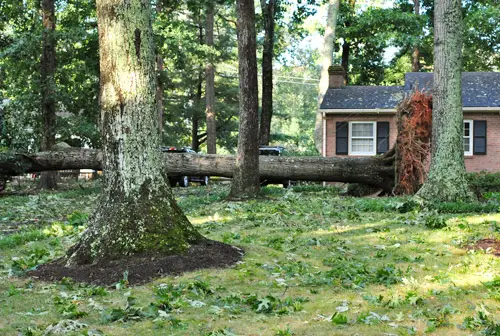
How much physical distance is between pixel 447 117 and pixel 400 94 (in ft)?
52.7

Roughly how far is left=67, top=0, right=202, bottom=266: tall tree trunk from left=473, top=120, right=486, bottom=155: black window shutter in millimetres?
22724

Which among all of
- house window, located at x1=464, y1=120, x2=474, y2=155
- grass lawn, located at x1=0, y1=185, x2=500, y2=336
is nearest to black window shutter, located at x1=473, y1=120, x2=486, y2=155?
house window, located at x1=464, y1=120, x2=474, y2=155

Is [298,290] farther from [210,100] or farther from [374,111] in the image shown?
[210,100]

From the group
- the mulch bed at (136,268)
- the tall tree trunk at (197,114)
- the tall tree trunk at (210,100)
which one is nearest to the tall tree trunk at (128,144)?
the mulch bed at (136,268)

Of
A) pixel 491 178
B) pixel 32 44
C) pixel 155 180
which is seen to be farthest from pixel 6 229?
pixel 491 178

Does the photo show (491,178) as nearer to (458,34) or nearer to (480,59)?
(458,34)

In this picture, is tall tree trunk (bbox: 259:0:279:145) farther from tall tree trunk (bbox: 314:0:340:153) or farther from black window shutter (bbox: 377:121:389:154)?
black window shutter (bbox: 377:121:389:154)

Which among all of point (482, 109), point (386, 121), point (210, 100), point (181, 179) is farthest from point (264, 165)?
point (210, 100)

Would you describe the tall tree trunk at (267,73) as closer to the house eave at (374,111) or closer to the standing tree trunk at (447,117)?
the house eave at (374,111)

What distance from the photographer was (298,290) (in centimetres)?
639

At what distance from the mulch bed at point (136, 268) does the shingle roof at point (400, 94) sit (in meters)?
21.5

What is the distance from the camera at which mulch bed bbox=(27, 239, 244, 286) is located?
6.63 m

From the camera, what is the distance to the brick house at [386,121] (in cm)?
2722

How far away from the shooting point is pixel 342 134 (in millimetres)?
28344
